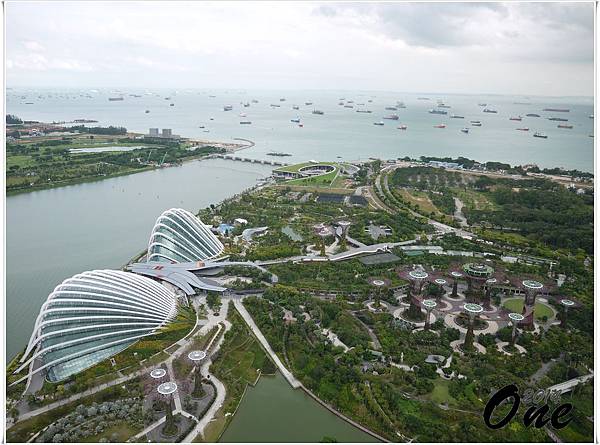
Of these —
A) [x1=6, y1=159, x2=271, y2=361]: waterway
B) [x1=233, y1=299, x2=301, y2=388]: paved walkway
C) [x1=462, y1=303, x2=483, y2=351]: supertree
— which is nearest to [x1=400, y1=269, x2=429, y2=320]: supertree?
[x1=462, y1=303, x2=483, y2=351]: supertree

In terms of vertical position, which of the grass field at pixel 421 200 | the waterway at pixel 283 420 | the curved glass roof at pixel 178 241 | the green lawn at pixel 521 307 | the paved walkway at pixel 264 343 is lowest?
the waterway at pixel 283 420

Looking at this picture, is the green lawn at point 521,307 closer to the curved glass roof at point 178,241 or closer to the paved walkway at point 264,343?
the paved walkway at point 264,343

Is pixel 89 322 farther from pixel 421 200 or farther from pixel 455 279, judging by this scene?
pixel 421 200

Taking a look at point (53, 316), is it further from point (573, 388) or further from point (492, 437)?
point (573, 388)

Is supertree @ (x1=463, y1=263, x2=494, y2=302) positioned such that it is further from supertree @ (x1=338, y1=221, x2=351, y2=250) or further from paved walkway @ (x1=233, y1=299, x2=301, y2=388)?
paved walkway @ (x1=233, y1=299, x2=301, y2=388)

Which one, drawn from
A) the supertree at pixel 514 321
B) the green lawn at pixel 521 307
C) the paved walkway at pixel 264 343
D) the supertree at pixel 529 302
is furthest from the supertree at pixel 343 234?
the supertree at pixel 514 321

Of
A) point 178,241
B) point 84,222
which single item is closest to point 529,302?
point 178,241

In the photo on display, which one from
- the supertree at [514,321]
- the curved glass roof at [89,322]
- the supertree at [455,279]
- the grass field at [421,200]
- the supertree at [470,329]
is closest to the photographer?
the curved glass roof at [89,322]

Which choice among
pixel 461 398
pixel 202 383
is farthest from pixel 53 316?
pixel 461 398
